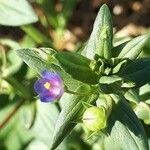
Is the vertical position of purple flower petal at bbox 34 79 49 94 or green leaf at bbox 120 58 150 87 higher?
purple flower petal at bbox 34 79 49 94

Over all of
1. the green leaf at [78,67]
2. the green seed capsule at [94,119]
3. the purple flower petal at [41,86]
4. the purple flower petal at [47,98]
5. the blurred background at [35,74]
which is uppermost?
the purple flower petal at [41,86]

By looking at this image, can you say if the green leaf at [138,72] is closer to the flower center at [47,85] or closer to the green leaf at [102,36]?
the green leaf at [102,36]

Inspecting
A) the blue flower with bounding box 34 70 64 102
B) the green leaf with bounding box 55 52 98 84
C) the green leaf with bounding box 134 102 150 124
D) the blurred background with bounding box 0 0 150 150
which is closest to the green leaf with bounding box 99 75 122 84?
the green leaf with bounding box 55 52 98 84

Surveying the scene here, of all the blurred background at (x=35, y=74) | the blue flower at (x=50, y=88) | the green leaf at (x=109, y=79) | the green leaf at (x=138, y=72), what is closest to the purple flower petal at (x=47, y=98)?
the blue flower at (x=50, y=88)

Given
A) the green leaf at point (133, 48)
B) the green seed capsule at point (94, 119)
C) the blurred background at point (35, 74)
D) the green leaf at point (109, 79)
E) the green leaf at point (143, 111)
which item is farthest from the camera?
the blurred background at point (35, 74)

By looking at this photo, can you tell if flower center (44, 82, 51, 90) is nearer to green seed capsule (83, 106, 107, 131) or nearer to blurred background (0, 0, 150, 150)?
green seed capsule (83, 106, 107, 131)
